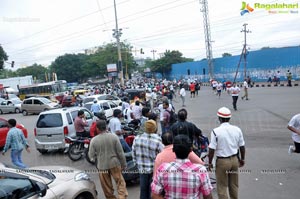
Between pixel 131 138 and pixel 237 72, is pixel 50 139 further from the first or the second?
pixel 237 72

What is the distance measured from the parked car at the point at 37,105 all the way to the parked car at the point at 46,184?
21.0 metres

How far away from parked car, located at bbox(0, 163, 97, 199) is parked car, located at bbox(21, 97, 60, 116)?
20993 mm

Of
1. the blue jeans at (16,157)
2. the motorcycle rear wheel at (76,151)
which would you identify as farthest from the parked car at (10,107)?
the blue jeans at (16,157)

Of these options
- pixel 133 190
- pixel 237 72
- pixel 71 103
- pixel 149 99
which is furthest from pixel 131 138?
pixel 237 72

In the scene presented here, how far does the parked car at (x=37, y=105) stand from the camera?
25609 millimetres

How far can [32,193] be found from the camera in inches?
167

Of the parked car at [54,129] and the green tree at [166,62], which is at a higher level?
the green tree at [166,62]

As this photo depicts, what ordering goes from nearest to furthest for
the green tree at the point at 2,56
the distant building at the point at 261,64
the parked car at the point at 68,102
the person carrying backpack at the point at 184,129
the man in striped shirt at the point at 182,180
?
the man in striped shirt at the point at 182,180 → the person carrying backpack at the point at 184,129 → the parked car at the point at 68,102 → the distant building at the point at 261,64 → the green tree at the point at 2,56

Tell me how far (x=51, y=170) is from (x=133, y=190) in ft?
6.73

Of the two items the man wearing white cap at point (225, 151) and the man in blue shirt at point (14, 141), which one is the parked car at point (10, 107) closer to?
the man in blue shirt at point (14, 141)

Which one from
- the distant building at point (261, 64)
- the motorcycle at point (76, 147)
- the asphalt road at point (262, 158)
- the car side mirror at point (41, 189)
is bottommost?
the asphalt road at point (262, 158)

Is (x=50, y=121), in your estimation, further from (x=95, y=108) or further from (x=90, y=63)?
(x=90, y=63)

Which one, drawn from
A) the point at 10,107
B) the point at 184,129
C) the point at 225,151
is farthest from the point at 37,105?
the point at 225,151

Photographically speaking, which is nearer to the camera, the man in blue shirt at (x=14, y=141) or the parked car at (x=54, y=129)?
the man in blue shirt at (x=14, y=141)
